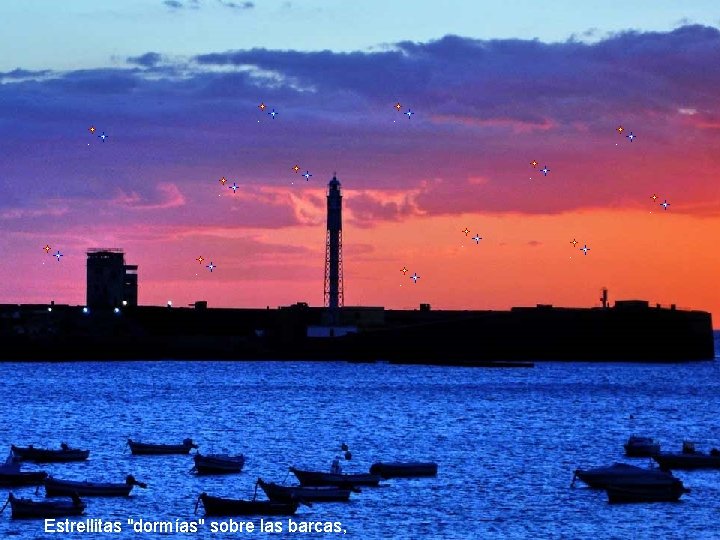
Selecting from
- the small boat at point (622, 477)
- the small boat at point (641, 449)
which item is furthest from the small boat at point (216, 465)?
the small boat at point (641, 449)

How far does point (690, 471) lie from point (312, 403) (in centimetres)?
6906

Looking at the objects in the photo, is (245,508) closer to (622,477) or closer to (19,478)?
(19,478)

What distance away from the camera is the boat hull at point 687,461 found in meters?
79.8

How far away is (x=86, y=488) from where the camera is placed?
65.7 metres

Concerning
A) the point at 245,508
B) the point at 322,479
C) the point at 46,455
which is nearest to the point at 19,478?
the point at 245,508

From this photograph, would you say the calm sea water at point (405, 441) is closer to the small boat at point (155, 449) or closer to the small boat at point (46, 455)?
the small boat at point (155, 449)

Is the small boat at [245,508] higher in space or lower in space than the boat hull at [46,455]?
lower

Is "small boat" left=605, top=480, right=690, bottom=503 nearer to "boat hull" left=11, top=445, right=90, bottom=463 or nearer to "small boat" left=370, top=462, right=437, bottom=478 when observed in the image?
"small boat" left=370, top=462, right=437, bottom=478

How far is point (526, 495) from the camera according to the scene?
7138cm

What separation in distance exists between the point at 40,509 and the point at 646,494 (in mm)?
25781

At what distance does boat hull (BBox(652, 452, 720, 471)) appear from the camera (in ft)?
262

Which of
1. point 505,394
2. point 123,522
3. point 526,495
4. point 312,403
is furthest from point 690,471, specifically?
point 505,394

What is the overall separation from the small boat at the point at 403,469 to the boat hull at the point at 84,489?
41.0ft

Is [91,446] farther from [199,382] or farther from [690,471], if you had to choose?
[199,382]
